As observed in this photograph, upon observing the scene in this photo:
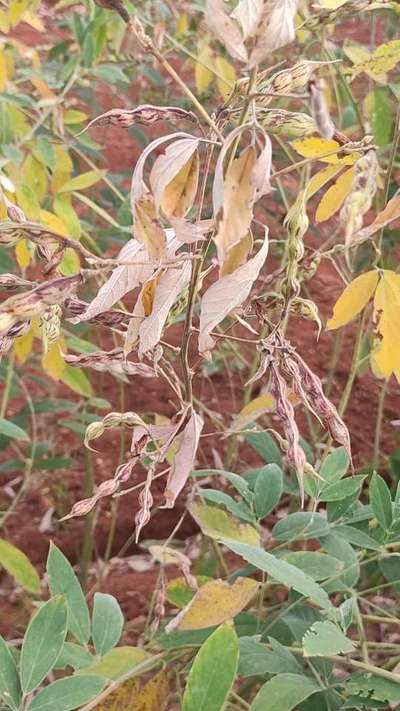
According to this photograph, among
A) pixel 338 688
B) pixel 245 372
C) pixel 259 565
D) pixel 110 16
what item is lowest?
pixel 245 372

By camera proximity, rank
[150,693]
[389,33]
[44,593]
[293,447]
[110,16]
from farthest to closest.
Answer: [389,33], [44,593], [110,16], [150,693], [293,447]

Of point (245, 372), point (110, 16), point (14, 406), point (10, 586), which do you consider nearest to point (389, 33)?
point (110, 16)

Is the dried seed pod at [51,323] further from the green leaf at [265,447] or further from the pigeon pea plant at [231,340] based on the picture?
the green leaf at [265,447]

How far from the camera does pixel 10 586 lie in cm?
153

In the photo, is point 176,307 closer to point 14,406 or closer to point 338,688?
point 338,688

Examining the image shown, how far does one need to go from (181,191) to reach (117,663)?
0.37 m

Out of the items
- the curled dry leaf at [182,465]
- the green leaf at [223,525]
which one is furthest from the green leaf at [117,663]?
the curled dry leaf at [182,465]

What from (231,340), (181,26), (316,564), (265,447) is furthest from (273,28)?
(181,26)

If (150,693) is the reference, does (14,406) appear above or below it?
below

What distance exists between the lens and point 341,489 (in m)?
0.67

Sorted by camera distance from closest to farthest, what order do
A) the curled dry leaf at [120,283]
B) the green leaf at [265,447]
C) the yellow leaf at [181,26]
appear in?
the curled dry leaf at [120,283]
the green leaf at [265,447]
the yellow leaf at [181,26]

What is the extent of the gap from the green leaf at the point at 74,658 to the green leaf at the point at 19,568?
0.38 meters

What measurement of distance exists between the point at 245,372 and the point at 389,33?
0.71 metres

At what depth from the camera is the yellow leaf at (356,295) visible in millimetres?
654
